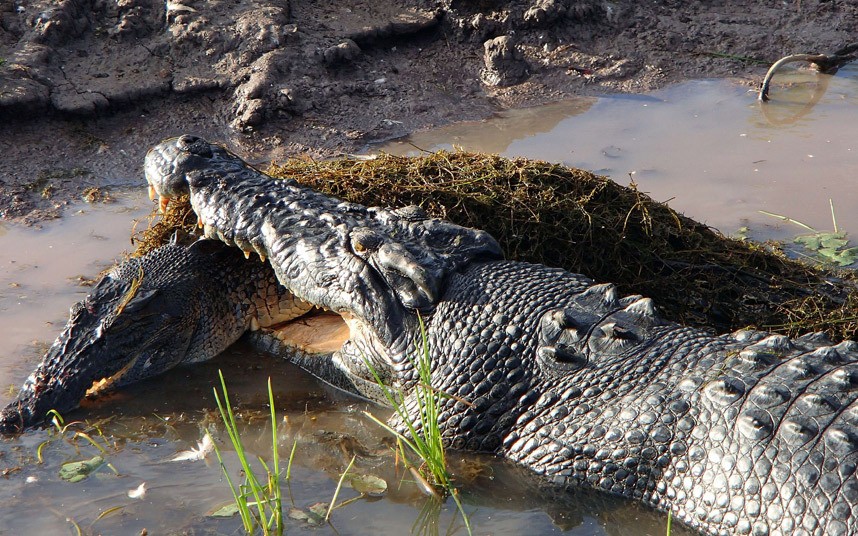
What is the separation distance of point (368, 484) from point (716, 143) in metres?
4.35

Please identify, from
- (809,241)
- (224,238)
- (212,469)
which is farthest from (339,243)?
(809,241)

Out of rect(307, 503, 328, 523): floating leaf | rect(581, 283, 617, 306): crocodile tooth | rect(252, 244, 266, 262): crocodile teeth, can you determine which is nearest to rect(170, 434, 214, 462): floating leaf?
rect(307, 503, 328, 523): floating leaf

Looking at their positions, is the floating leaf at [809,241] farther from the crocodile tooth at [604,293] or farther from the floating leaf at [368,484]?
the floating leaf at [368,484]

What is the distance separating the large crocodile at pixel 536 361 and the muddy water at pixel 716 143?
2.34 metres

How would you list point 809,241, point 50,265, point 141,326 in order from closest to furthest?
point 141,326 < point 50,265 < point 809,241

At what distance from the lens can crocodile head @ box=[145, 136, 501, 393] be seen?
370 centimetres

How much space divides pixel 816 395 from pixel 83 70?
595 centimetres

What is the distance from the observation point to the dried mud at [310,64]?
258 inches

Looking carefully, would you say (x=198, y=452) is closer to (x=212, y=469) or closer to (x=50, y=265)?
(x=212, y=469)

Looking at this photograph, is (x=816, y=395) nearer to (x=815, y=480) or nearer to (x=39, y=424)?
(x=815, y=480)

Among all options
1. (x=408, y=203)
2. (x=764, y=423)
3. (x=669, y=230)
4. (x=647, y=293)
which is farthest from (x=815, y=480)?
(x=408, y=203)

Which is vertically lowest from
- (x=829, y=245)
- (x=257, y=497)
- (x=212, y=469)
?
(x=829, y=245)

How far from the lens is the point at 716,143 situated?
6629mm

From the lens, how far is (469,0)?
788 cm
